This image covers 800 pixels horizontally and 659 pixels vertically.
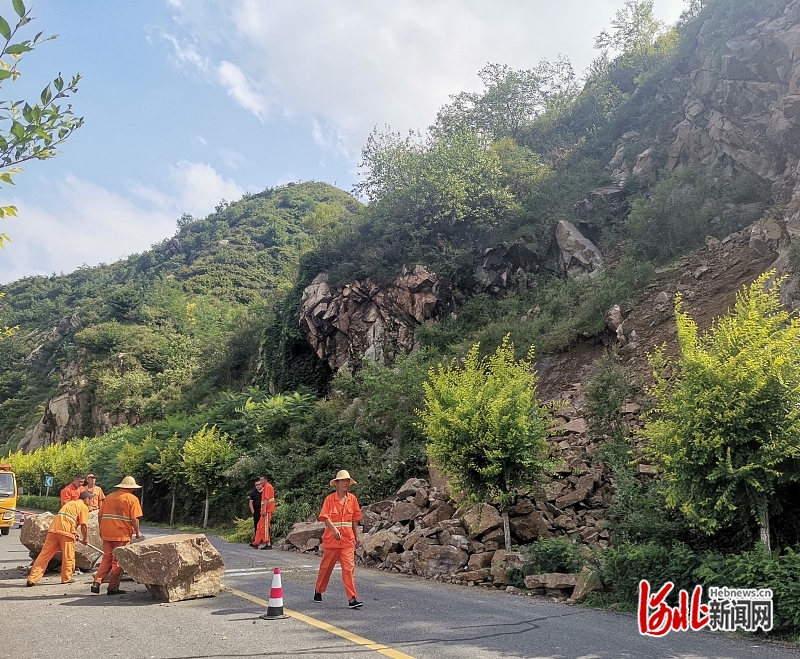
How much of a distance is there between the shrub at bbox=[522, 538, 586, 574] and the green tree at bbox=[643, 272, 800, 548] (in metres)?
1.96

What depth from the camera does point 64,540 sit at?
9.24 metres

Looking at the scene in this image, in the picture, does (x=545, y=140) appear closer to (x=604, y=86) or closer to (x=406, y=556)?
(x=604, y=86)

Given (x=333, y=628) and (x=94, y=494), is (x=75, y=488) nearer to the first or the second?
(x=94, y=494)

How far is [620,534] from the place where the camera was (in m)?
9.54

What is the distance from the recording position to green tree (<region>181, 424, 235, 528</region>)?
23500mm

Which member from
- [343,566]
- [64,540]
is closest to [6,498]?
[64,540]

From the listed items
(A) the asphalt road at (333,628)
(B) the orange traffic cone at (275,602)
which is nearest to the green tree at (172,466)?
(A) the asphalt road at (333,628)

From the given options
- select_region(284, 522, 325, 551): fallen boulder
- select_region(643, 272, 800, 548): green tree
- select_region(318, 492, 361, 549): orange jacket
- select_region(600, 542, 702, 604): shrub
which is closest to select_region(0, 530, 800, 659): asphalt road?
select_region(600, 542, 702, 604): shrub

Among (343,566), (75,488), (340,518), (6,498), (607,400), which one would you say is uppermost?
(607,400)

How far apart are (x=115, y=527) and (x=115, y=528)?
0.01 metres

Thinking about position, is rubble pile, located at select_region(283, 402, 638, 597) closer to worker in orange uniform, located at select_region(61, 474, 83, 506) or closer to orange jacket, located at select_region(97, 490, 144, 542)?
orange jacket, located at select_region(97, 490, 144, 542)

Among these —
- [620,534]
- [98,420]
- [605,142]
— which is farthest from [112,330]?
[620,534]

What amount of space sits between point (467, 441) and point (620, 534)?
302 cm

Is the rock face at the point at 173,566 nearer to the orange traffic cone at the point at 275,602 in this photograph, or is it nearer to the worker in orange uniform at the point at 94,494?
the orange traffic cone at the point at 275,602
